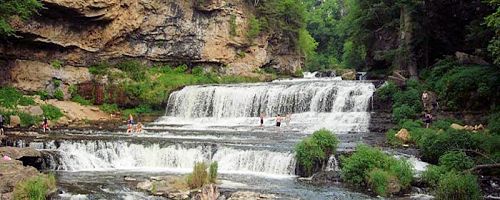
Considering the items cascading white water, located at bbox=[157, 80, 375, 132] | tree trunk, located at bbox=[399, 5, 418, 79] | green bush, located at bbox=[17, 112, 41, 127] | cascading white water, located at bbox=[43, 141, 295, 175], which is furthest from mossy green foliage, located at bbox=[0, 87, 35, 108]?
tree trunk, located at bbox=[399, 5, 418, 79]

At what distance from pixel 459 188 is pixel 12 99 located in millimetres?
28245

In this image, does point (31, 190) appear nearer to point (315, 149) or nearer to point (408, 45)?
point (315, 149)

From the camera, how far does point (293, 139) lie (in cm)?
2520

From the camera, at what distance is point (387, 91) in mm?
30656

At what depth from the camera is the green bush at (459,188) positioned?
45.6 feet

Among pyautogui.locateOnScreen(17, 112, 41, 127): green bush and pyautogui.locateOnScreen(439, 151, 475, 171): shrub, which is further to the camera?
pyautogui.locateOnScreen(17, 112, 41, 127): green bush

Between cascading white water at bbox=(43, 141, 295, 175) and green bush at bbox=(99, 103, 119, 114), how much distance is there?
15222mm

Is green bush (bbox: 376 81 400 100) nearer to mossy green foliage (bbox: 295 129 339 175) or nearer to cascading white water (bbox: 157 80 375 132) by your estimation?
cascading white water (bbox: 157 80 375 132)

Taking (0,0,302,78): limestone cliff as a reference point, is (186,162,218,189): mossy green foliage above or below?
below

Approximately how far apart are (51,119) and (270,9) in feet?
77.3

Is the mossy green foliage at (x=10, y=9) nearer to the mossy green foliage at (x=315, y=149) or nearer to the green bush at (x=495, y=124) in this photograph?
the mossy green foliage at (x=315, y=149)

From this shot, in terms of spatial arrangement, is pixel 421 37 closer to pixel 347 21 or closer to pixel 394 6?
pixel 394 6

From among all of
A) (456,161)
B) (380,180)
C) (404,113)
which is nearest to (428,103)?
(404,113)

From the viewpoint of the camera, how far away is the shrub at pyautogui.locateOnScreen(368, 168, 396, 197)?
15.6 m
